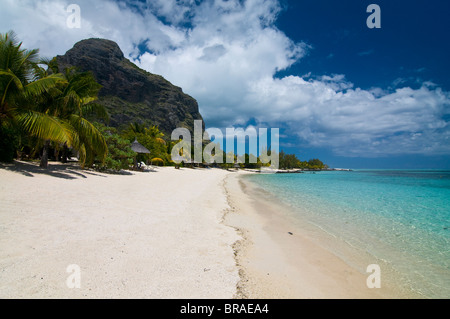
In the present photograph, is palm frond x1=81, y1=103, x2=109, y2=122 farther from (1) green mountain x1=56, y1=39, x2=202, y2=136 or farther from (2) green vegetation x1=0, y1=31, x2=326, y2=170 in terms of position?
(1) green mountain x1=56, y1=39, x2=202, y2=136

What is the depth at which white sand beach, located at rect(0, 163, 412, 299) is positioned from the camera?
→ 2664mm

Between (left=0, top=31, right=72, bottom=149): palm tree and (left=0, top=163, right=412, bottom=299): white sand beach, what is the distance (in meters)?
3.62

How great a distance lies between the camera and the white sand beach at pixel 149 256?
2.66 m

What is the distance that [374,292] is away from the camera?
11.3ft

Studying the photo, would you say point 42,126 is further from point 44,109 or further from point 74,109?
point 74,109

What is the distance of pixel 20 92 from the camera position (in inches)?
350

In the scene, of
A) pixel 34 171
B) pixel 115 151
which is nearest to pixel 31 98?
pixel 34 171

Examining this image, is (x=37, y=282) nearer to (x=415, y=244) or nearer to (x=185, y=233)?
(x=185, y=233)

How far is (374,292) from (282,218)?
4.91 m

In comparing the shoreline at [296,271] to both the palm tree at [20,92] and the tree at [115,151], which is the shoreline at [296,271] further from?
the tree at [115,151]

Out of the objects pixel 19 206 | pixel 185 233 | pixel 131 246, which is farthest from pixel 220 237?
pixel 19 206

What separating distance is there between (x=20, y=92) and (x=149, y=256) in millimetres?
10430

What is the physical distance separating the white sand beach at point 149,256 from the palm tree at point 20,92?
3618 millimetres
